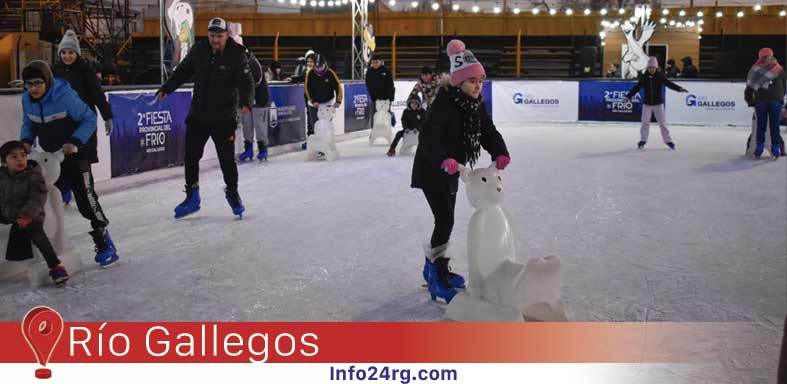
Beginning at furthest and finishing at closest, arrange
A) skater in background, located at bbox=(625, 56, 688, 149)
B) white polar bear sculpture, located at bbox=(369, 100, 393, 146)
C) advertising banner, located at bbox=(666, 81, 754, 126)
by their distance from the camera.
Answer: advertising banner, located at bbox=(666, 81, 754, 126) → white polar bear sculpture, located at bbox=(369, 100, 393, 146) → skater in background, located at bbox=(625, 56, 688, 149)

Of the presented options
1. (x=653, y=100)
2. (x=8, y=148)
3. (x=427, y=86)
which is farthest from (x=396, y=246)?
(x=653, y=100)

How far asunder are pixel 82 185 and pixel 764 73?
8.35 meters

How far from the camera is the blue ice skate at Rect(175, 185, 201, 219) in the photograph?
6262mm

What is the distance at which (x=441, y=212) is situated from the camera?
388 cm

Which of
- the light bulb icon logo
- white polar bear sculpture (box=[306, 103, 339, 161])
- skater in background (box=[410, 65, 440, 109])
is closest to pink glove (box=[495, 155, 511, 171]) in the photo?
the light bulb icon logo

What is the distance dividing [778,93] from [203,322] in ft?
28.6

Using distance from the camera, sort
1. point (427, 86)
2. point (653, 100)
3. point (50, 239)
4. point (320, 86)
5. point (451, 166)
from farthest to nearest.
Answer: point (653, 100), point (427, 86), point (320, 86), point (50, 239), point (451, 166)

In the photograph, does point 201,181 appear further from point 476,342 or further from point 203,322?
point 476,342

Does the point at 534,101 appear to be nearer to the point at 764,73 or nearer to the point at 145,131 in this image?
the point at 764,73

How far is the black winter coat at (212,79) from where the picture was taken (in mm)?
5930

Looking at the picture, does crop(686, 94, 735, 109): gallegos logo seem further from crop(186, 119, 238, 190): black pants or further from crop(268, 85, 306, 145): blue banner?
crop(186, 119, 238, 190): black pants

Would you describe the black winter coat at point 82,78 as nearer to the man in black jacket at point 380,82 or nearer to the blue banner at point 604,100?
the man in black jacket at point 380,82

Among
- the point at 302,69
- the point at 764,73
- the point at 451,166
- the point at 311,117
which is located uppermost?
the point at 302,69

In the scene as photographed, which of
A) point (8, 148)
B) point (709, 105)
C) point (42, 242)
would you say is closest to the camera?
point (8, 148)
